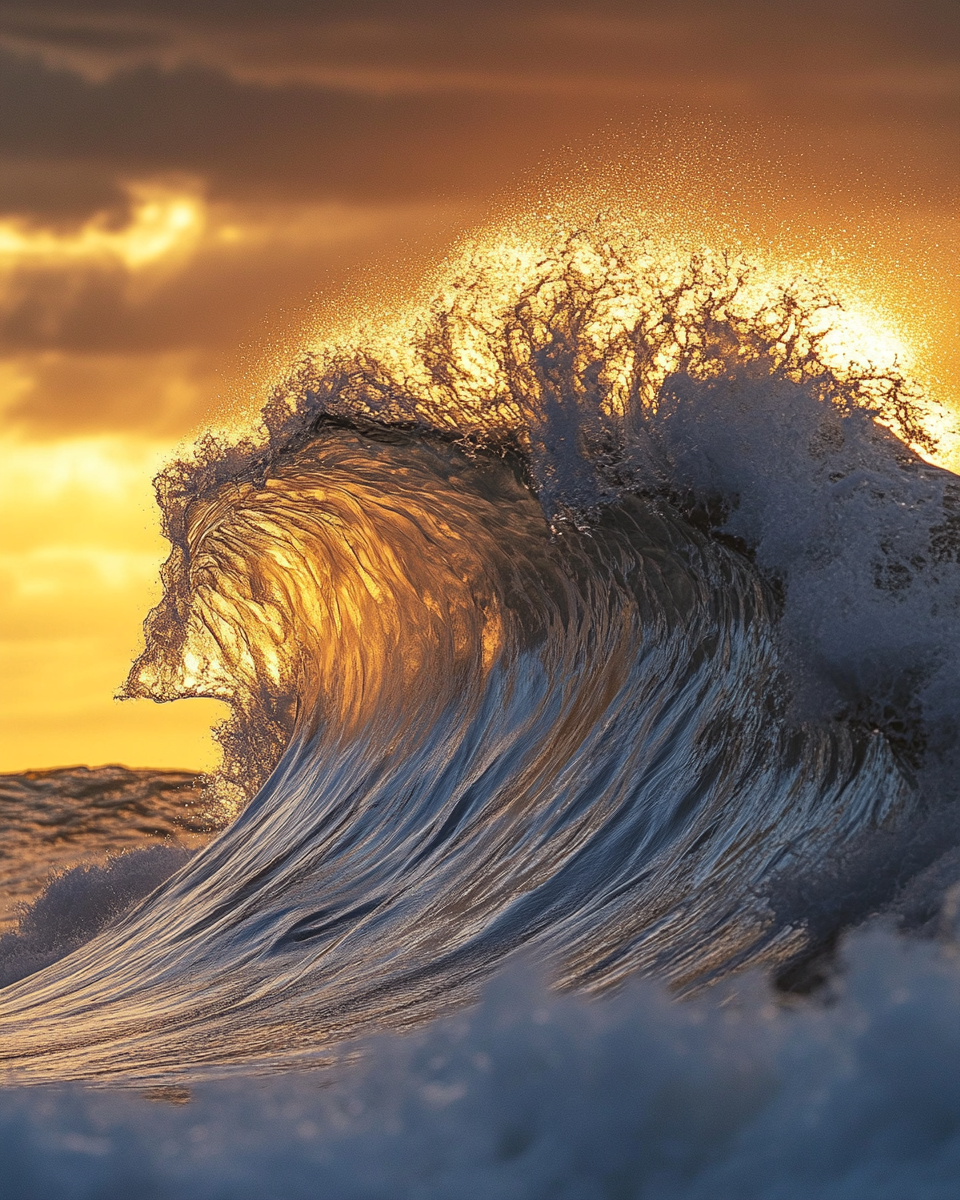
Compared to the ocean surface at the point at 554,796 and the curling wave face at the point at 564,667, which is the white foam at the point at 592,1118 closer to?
the ocean surface at the point at 554,796

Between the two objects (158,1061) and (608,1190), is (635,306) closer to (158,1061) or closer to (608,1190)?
(158,1061)

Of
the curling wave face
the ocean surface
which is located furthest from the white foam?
the curling wave face

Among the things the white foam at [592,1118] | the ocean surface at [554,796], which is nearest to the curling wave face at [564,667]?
the ocean surface at [554,796]

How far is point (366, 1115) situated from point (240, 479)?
7.52 metres

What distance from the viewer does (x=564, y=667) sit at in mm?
8688

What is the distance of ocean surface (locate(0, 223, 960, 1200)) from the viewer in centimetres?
280

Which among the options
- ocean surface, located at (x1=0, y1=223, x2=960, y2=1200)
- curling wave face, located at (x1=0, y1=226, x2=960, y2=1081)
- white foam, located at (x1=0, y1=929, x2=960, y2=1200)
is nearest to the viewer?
white foam, located at (x1=0, y1=929, x2=960, y2=1200)

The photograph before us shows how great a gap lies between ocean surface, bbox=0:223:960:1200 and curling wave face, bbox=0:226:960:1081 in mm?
25

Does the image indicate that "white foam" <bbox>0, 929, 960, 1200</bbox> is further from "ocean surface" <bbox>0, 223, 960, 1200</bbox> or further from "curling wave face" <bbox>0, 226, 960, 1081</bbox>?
"curling wave face" <bbox>0, 226, 960, 1081</bbox>

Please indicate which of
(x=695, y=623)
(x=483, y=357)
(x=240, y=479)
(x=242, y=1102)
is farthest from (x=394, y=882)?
(x=242, y=1102)

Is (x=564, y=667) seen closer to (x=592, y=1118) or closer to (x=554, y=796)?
(x=554, y=796)

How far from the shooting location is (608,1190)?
274 cm

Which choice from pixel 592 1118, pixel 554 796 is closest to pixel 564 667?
pixel 554 796

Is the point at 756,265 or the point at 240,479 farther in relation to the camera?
the point at 240,479
